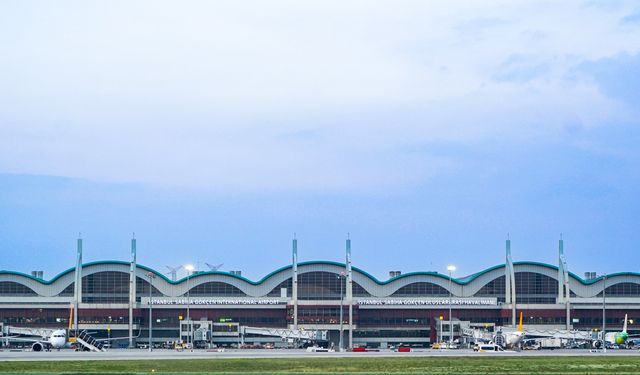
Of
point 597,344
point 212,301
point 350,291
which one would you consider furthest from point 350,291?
point 597,344

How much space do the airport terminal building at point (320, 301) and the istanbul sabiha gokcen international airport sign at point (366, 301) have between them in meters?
0.17

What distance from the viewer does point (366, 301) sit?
586 ft

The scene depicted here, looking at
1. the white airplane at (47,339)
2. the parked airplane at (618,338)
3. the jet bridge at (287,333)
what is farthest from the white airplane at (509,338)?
the white airplane at (47,339)

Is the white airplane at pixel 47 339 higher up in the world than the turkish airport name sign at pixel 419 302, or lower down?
lower down

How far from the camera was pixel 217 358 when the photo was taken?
10362 centimetres

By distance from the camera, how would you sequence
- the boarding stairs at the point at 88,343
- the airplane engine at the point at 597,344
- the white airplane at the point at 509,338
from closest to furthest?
the boarding stairs at the point at 88,343 → the white airplane at the point at 509,338 → the airplane engine at the point at 597,344

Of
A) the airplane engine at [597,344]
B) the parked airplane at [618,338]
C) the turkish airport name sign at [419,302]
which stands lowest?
the airplane engine at [597,344]

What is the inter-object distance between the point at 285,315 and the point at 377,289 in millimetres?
16914

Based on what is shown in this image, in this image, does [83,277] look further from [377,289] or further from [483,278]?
[483,278]

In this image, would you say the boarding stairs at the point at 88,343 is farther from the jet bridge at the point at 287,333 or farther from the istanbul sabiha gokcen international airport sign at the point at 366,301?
the istanbul sabiha gokcen international airport sign at the point at 366,301

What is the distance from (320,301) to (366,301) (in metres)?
8.07

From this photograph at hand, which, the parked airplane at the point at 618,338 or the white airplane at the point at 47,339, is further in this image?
the parked airplane at the point at 618,338

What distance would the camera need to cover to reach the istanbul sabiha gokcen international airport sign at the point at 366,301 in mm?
176125

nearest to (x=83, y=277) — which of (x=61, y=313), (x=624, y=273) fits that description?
(x=61, y=313)
